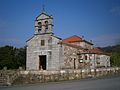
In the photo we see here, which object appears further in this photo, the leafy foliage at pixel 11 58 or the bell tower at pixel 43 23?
the leafy foliage at pixel 11 58

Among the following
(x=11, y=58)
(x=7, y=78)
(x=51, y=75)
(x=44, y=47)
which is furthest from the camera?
(x=11, y=58)

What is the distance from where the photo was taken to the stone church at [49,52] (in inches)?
1225

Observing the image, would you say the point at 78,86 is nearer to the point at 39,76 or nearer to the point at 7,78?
the point at 39,76

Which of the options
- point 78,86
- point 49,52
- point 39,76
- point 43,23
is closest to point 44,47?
point 49,52

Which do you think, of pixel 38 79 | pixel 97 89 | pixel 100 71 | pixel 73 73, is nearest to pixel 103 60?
pixel 100 71

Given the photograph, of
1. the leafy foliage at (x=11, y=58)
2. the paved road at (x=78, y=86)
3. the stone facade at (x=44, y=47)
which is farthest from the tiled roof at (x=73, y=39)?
the paved road at (x=78, y=86)

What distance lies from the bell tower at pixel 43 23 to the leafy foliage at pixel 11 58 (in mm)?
13551

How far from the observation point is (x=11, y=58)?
144ft

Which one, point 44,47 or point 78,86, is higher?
point 44,47

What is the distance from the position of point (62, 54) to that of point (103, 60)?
14914 mm

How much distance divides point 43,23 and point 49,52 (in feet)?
15.8

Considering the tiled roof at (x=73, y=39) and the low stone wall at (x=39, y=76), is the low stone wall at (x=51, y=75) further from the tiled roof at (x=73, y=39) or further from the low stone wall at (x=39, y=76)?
the tiled roof at (x=73, y=39)

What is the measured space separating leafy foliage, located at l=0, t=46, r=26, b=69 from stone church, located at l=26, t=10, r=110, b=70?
10.5 metres

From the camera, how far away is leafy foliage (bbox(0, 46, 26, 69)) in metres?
42.1
